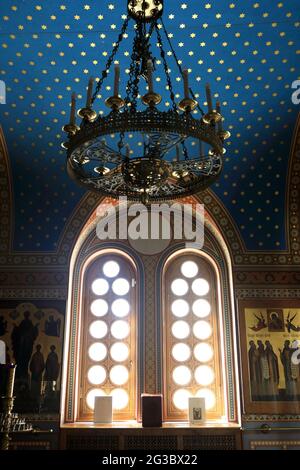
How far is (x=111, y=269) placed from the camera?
29.9 ft

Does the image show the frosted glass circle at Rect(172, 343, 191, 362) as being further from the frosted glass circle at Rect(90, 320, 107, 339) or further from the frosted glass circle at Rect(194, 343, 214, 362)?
the frosted glass circle at Rect(90, 320, 107, 339)

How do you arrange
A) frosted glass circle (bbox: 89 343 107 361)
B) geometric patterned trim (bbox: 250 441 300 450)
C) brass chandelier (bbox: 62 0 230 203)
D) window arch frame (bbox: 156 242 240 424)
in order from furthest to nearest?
frosted glass circle (bbox: 89 343 107 361)
window arch frame (bbox: 156 242 240 424)
geometric patterned trim (bbox: 250 441 300 450)
brass chandelier (bbox: 62 0 230 203)

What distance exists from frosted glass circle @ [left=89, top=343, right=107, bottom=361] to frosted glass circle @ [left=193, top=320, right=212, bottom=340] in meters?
1.76

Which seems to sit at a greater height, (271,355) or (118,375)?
(271,355)

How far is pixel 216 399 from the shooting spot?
27.1 feet

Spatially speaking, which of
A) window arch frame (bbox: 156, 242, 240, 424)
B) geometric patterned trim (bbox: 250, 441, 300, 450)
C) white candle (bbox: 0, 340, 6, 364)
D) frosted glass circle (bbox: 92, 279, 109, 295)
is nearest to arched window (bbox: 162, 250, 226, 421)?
window arch frame (bbox: 156, 242, 240, 424)

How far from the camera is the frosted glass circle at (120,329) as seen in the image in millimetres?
8633

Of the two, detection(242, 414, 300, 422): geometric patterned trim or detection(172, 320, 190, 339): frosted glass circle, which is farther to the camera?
detection(172, 320, 190, 339): frosted glass circle

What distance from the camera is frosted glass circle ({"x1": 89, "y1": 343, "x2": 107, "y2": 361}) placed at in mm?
8508

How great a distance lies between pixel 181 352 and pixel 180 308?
0.82 m

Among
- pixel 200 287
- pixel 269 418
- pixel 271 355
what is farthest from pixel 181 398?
pixel 200 287

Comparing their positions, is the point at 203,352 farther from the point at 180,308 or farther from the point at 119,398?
the point at 119,398
